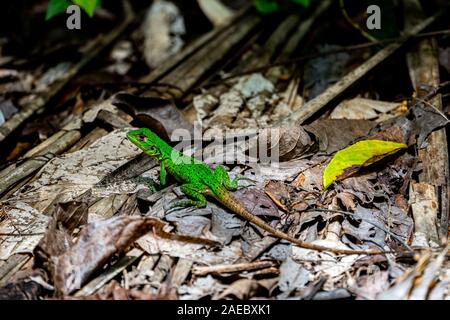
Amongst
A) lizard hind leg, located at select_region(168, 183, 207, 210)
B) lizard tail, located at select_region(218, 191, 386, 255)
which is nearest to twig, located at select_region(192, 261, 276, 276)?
lizard tail, located at select_region(218, 191, 386, 255)

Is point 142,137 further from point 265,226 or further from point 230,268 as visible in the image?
point 230,268

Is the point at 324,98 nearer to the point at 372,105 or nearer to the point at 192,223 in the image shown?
the point at 372,105

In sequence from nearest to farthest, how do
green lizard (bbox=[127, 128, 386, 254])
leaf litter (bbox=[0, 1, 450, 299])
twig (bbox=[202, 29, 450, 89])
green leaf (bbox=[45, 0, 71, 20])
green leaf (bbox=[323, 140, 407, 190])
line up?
leaf litter (bbox=[0, 1, 450, 299]) < green lizard (bbox=[127, 128, 386, 254]) < green leaf (bbox=[323, 140, 407, 190]) < green leaf (bbox=[45, 0, 71, 20]) < twig (bbox=[202, 29, 450, 89])

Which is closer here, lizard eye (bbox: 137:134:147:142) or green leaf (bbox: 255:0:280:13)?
lizard eye (bbox: 137:134:147:142)

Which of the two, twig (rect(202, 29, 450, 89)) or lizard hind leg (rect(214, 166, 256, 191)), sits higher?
twig (rect(202, 29, 450, 89))

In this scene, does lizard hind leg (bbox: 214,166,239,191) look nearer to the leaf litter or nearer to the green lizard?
the green lizard

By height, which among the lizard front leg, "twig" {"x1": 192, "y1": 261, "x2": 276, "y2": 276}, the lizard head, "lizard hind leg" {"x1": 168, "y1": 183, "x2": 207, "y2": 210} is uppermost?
the lizard head
